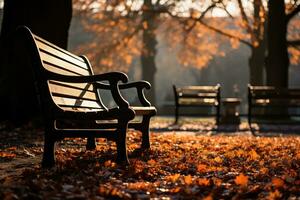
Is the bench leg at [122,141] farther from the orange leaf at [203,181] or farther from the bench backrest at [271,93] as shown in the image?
the bench backrest at [271,93]

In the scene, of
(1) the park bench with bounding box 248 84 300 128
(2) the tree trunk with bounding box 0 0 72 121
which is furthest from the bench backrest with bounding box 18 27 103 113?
(1) the park bench with bounding box 248 84 300 128

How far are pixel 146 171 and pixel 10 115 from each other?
518 cm

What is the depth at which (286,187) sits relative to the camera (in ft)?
12.5

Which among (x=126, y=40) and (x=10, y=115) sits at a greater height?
(x=126, y=40)

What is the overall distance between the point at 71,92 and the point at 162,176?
5.22 feet

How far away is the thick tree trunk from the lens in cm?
1705

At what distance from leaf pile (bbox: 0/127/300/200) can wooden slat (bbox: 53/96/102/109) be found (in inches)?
23.2

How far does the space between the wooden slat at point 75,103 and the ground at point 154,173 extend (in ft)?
1.94

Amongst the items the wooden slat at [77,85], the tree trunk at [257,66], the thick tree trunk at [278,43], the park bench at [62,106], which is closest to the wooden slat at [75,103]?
the park bench at [62,106]

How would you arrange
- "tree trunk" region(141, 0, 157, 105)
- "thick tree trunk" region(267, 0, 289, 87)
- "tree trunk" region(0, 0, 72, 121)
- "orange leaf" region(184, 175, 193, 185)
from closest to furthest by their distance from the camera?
"orange leaf" region(184, 175, 193, 185), "tree trunk" region(0, 0, 72, 121), "thick tree trunk" region(267, 0, 289, 87), "tree trunk" region(141, 0, 157, 105)

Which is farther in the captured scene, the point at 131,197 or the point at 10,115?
the point at 10,115

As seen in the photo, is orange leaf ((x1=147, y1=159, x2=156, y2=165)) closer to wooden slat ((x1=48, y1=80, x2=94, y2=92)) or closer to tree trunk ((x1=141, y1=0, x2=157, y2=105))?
wooden slat ((x1=48, y1=80, x2=94, y2=92))

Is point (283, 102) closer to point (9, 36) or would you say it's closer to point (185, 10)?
point (9, 36)

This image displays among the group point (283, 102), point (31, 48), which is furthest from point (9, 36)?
point (283, 102)
